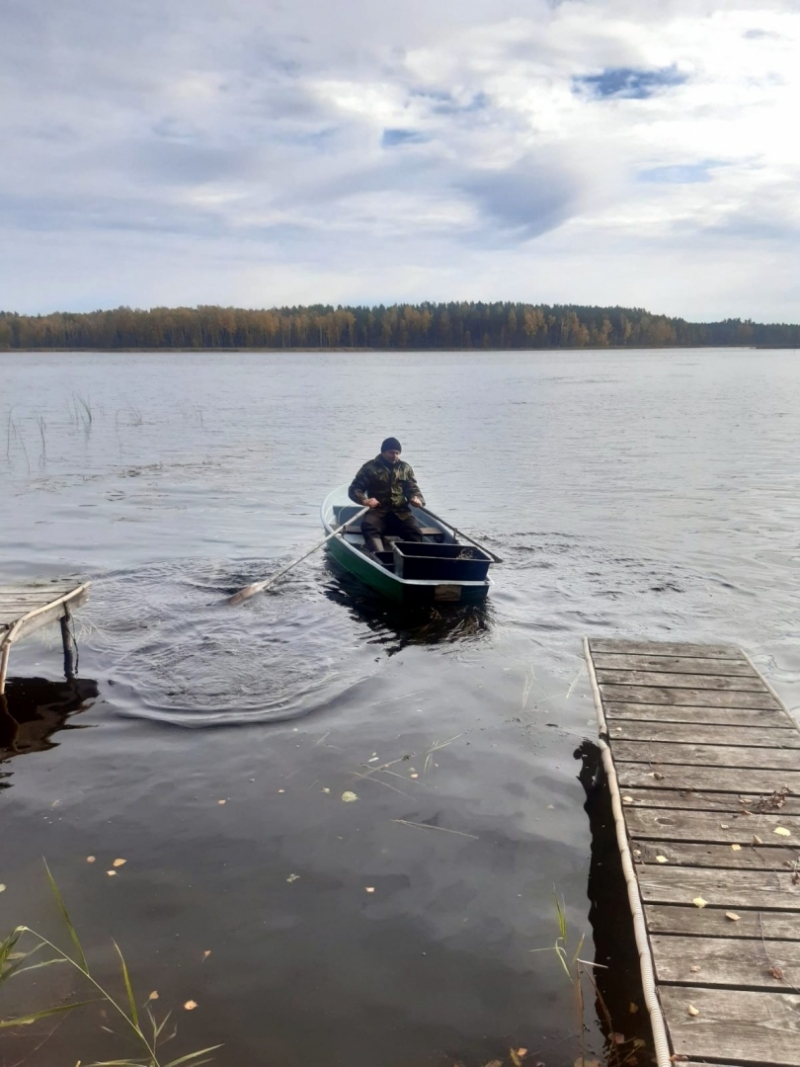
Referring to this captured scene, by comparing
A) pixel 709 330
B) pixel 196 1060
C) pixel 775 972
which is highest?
pixel 709 330

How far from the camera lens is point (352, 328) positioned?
449ft

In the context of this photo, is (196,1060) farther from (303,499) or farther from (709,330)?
(709,330)

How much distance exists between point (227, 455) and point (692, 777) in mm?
22433

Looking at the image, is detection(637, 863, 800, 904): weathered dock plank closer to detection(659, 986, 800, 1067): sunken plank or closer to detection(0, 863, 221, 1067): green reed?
detection(659, 986, 800, 1067): sunken plank

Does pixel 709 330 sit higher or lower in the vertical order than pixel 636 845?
higher

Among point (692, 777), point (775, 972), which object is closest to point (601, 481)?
point (692, 777)

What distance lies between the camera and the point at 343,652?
8.82 metres

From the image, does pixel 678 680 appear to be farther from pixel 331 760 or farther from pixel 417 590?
pixel 417 590

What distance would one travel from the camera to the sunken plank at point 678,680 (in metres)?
6.33

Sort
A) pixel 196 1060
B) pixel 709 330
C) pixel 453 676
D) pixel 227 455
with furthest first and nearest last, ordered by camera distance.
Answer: pixel 709 330, pixel 227 455, pixel 453 676, pixel 196 1060

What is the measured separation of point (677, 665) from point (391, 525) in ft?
20.4

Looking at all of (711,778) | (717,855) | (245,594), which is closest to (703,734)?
(711,778)

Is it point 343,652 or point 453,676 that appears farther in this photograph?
point 343,652

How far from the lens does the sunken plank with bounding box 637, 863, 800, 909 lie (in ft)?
12.6
